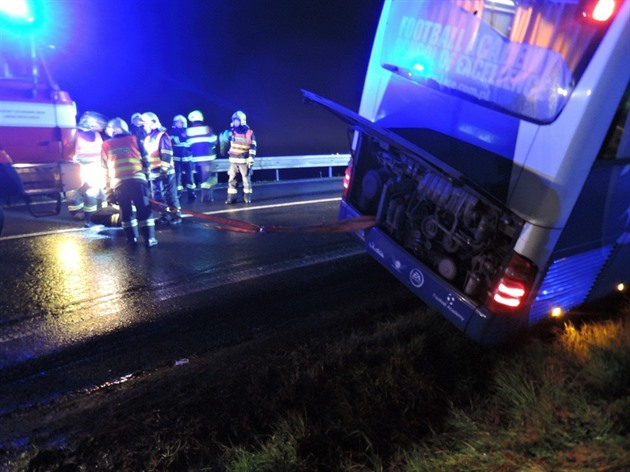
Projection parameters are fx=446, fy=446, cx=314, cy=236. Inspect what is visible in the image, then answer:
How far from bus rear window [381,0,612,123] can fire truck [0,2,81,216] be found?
15.9 ft

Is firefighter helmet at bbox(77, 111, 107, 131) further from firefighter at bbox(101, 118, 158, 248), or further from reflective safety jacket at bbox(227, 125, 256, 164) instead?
reflective safety jacket at bbox(227, 125, 256, 164)

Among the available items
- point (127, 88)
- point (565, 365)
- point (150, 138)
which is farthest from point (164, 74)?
point (565, 365)

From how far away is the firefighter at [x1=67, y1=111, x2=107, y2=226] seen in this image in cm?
678

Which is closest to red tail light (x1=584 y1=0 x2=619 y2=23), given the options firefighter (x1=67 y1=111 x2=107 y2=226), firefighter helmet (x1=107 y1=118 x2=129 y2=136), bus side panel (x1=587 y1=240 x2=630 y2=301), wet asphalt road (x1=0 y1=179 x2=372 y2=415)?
bus side panel (x1=587 y1=240 x2=630 y2=301)

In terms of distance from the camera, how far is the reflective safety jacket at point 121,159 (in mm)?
5930

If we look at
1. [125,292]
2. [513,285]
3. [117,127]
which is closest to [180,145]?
[117,127]

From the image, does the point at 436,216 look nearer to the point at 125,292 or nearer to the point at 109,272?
the point at 125,292

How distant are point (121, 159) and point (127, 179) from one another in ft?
0.91

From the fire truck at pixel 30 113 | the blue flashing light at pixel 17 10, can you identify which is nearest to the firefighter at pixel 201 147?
the fire truck at pixel 30 113

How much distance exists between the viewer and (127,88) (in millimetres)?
22047

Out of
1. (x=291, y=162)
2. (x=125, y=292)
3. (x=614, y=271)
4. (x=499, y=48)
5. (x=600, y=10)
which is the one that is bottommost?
(x=291, y=162)

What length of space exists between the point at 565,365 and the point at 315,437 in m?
1.93

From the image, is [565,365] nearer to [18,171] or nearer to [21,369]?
[21,369]

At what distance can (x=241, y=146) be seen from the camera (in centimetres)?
912
